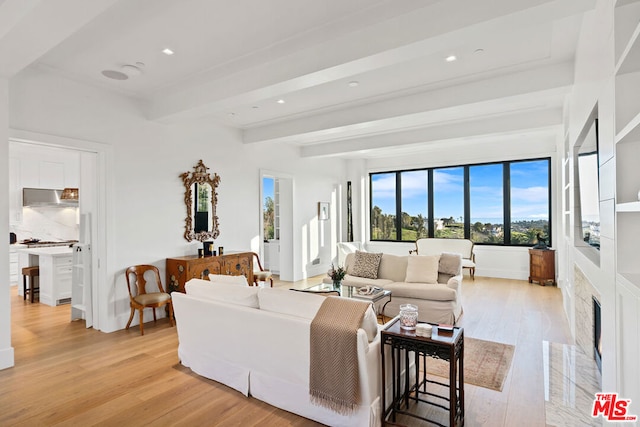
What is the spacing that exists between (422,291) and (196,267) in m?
3.07

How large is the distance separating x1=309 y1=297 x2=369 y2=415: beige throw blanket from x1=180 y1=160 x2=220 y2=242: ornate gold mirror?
3.60m

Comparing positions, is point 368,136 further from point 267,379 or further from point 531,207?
point 267,379

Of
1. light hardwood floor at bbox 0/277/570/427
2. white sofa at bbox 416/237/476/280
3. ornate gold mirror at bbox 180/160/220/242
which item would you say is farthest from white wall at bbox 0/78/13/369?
white sofa at bbox 416/237/476/280

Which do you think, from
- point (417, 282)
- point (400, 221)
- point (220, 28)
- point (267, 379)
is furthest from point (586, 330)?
point (400, 221)

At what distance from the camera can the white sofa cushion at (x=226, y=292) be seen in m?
2.87

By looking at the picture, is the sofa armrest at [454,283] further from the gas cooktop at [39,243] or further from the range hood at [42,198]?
the range hood at [42,198]

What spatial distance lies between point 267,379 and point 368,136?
4.96 m

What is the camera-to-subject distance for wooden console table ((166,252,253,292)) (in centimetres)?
480

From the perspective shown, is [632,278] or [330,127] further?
[330,127]

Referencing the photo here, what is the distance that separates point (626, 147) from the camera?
5.81 feet

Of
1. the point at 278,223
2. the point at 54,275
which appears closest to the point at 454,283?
the point at 278,223

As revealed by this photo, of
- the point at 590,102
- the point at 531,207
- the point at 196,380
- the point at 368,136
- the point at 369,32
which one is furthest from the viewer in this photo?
the point at 531,207

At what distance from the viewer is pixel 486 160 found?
8008 millimetres

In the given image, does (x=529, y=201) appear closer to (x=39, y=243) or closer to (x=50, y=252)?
(x=50, y=252)
